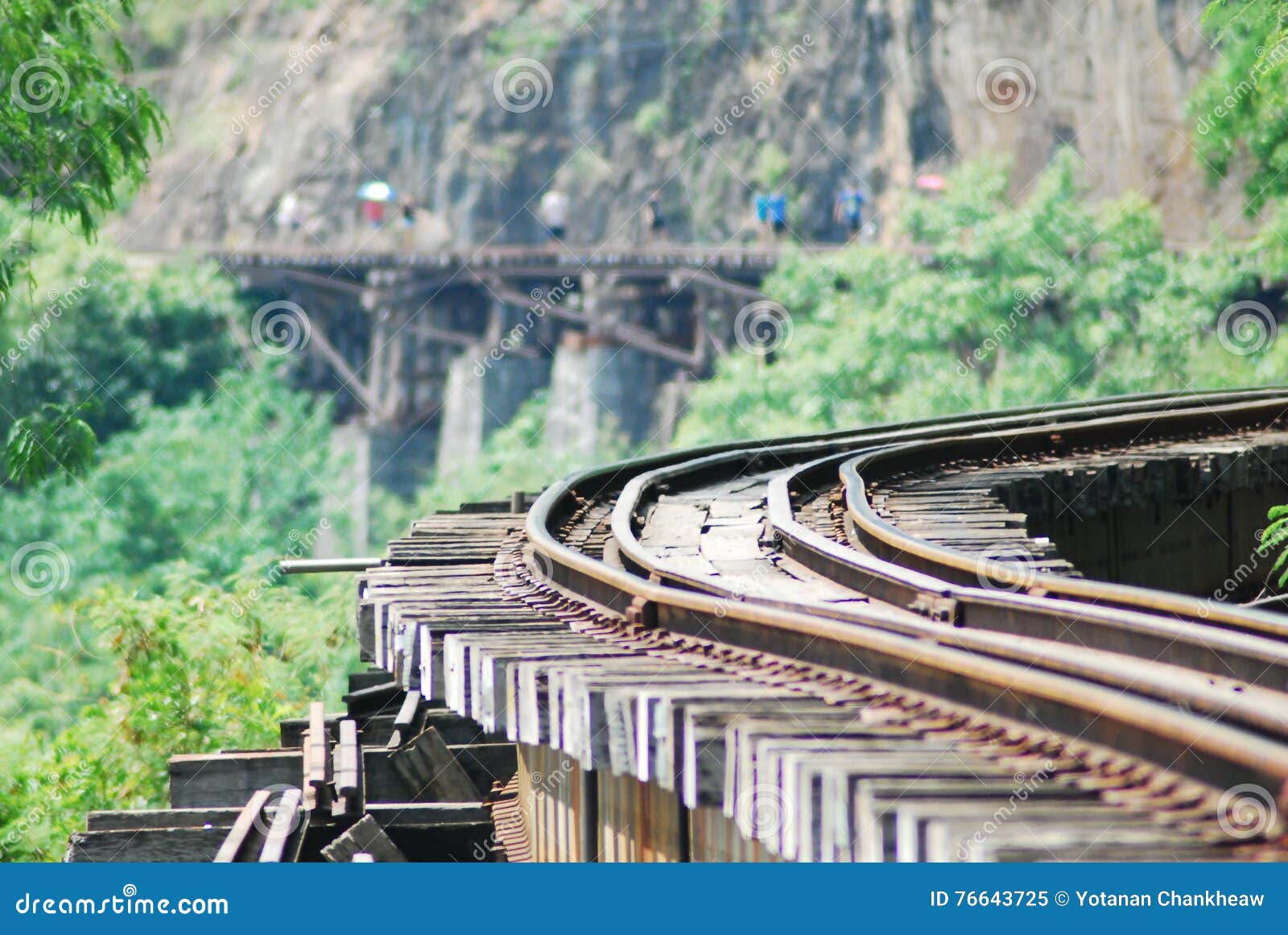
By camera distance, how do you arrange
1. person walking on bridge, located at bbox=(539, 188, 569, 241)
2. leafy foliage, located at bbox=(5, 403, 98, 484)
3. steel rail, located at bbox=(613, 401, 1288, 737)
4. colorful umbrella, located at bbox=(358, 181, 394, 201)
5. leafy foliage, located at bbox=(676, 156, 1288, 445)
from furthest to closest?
1. colorful umbrella, located at bbox=(358, 181, 394, 201)
2. person walking on bridge, located at bbox=(539, 188, 569, 241)
3. leafy foliage, located at bbox=(676, 156, 1288, 445)
4. leafy foliage, located at bbox=(5, 403, 98, 484)
5. steel rail, located at bbox=(613, 401, 1288, 737)

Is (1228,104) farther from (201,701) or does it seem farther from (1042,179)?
(201,701)

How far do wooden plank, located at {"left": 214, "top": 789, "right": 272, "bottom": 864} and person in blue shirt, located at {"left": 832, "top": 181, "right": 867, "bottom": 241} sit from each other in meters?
26.4

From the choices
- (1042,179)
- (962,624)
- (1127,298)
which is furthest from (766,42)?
(962,624)

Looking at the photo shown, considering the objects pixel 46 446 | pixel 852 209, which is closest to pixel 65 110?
pixel 46 446

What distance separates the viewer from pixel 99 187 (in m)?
10.0

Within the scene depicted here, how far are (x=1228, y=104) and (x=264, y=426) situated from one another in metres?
19.7

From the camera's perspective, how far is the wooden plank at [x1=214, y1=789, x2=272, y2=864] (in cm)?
437

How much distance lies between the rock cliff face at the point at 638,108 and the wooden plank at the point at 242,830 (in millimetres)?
26670

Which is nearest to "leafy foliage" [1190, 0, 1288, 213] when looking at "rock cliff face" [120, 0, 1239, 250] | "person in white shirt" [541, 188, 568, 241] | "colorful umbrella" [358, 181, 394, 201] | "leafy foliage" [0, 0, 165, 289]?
"rock cliff face" [120, 0, 1239, 250]

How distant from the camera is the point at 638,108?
1435 inches

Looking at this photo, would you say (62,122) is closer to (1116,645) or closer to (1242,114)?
(1116,645)

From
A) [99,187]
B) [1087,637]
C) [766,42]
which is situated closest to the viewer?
[1087,637]

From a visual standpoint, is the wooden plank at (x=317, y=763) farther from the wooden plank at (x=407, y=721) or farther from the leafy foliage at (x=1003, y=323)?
the leafy foliage at (x=1003, y=323)

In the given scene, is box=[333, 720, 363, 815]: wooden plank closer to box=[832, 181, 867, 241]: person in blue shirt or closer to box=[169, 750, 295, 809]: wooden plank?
box=[169, 750, 295, 809]: wooden plank
